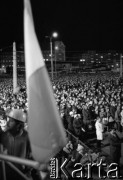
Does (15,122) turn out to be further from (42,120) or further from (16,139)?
(42,120)

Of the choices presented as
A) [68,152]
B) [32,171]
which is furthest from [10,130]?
[68,152]

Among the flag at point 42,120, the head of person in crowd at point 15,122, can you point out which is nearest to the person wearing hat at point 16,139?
the head of person in crowd at point 15,122

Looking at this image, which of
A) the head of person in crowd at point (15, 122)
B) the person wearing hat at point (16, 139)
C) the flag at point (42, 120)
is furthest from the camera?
the head of person in crowd at point (15, 122)

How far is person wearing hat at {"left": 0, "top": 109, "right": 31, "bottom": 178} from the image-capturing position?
10.6 feet

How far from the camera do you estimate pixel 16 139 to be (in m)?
3.32

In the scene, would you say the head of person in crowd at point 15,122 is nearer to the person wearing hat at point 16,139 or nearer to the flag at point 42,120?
the person wearing hat at point 16,139

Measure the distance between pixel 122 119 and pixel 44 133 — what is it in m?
10.3

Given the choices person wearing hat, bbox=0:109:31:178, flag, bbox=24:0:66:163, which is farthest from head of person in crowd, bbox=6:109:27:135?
flag, bbox=24:0:66:163

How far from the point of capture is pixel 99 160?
7.65 metres

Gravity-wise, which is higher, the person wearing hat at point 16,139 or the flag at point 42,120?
the flag at point 42,120

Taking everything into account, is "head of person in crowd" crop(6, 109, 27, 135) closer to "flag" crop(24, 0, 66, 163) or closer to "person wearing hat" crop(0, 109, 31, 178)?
"person wearing hat" crop(0, 109, 31, 178)

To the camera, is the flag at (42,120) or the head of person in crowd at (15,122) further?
the head of person in crowd at (15,122)

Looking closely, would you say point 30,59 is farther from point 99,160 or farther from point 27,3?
point 99,160

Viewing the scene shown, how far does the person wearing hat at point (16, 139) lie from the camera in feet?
10.6
